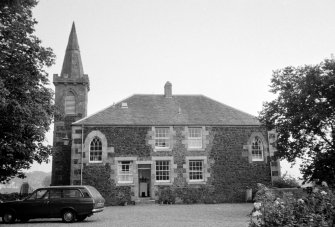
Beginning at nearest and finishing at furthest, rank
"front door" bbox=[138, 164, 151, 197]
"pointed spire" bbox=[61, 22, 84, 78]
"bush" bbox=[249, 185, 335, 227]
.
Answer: "bush" bbox=[249, 185, 335, 227]
"front door" bbox=[138, 164, 151, 197]
"pointed spire" bbox=[61, 22, 84, 78]

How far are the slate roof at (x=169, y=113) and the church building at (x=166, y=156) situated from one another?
0.27ft

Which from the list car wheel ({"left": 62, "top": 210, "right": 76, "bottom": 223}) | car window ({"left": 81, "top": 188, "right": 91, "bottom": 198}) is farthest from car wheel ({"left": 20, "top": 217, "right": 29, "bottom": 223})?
car window ({"left": 81, "top": 188, "right": 91, "bottom": 198})

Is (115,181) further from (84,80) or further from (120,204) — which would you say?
(84,80)

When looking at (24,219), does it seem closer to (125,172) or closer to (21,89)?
(21,89)

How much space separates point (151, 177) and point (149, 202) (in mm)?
1904

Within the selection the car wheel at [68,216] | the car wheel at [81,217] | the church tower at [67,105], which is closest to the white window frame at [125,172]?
the church tower at [67,105]

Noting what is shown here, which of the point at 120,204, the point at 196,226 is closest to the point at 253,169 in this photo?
the point at 120,204

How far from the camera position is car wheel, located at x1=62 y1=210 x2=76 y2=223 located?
16.4 meters

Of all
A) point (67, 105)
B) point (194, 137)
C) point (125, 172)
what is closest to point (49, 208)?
point (125, 172)

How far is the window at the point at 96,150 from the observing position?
27969mm

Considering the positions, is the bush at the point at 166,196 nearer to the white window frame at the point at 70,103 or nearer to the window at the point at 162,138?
the window at the point at 162,138

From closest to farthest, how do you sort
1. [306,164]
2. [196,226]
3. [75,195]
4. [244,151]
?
[196,226] → [75,195] → [306,164] → [244,151]

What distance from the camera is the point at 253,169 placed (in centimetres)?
2880

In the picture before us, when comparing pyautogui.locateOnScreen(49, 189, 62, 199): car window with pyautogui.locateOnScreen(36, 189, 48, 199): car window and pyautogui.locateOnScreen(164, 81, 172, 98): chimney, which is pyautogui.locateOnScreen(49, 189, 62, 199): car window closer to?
pyautogui.locateOnScreen(36, 189, 48, 199): car window
